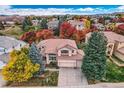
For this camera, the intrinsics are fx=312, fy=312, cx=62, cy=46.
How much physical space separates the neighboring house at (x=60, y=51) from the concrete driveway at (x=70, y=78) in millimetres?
206

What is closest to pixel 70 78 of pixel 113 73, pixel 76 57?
pixel 76 57

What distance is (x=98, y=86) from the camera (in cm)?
564

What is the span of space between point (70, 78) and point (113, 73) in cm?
79

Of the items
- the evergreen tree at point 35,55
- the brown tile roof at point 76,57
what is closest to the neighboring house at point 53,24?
the evergreen tree at point 35,55

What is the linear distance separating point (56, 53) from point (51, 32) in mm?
396

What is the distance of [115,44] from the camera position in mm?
5691

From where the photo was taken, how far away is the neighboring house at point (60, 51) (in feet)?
18.6

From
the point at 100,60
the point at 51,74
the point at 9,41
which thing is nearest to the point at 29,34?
the point at 9,41

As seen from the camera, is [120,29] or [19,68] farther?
[120,29]

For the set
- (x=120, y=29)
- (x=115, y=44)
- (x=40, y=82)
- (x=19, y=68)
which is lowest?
(x=40, y=82)

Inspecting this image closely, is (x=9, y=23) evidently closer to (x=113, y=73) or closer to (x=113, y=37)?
(x=113, y=37)

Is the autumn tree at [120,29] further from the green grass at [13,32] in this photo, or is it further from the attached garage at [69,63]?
the green grass at [13,32]

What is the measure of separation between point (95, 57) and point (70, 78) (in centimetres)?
60

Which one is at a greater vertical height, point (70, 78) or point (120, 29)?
point (120, 29)
